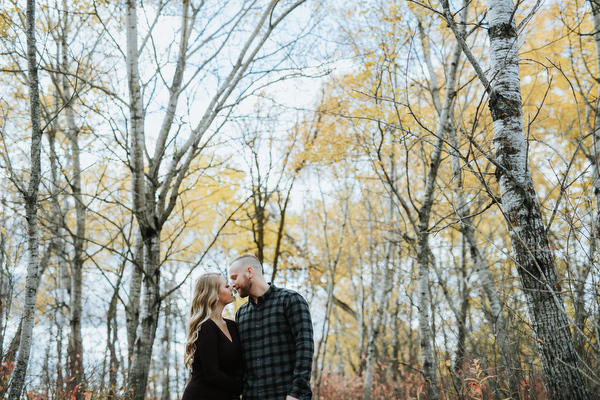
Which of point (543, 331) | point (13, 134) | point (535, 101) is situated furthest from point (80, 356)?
point (535, 101)

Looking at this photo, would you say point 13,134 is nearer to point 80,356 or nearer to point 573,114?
point 80,356

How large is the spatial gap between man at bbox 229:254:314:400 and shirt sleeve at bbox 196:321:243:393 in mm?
118

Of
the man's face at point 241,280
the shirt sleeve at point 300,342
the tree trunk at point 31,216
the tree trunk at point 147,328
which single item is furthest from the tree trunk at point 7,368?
the shirt sleeve at point 300,342

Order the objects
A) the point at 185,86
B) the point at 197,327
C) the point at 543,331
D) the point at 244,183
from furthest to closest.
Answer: the point at 244,183 < the point at 185,86 < the point at 197,327 < the point at 543,331

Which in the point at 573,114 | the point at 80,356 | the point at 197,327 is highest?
the point at 573,114

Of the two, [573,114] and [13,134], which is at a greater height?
[573,114]

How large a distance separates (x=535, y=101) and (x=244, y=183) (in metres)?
7.26

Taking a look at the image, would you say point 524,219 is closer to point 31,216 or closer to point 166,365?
point 31,216

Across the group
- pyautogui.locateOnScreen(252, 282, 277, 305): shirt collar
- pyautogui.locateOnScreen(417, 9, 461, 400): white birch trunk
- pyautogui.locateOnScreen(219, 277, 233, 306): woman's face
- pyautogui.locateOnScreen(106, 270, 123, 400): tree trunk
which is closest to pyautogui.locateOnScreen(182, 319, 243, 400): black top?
pyautogui.locateOnScreen(219, 277, 233, 306): woman's face

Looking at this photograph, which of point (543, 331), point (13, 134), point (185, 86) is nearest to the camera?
point (543, 331)

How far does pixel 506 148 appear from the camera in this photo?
2.29m

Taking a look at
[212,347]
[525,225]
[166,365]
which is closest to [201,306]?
[212,347]

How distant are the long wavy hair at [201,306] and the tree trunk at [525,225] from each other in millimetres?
1875

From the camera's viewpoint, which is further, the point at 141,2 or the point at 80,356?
the point at 80,356
